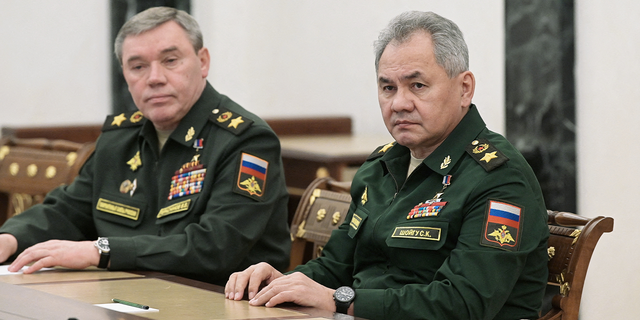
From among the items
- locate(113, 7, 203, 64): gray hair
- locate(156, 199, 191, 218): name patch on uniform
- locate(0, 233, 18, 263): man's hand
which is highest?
locate(113, 7, 203, 64): gray hair

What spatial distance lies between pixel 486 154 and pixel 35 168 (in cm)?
255

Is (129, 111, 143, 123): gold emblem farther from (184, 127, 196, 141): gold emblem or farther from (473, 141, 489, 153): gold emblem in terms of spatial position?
(473, 141, 489, 153): gold emblem

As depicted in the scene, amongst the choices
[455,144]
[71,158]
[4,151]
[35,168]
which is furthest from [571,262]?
[4,151]

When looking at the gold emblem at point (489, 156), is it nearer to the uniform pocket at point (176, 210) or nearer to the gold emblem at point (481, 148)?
the gold emblem at point (481, 148)

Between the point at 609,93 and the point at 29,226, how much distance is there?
8.15ft

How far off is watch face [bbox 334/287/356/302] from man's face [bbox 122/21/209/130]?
1.22 meters

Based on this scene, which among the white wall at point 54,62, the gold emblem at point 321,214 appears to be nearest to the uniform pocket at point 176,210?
the gold emblem at point 321,214

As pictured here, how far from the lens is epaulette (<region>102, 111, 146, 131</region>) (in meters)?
3.30

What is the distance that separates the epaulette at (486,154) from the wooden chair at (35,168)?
6.88ft

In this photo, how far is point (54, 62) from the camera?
5.64 meters

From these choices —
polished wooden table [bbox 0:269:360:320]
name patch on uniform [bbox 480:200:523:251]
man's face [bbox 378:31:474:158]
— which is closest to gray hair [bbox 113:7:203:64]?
polished wooden table [bbox 0:269:360:320]

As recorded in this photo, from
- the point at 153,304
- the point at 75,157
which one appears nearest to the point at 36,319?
the point at 153,304

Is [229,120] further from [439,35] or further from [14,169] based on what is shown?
[14,169]

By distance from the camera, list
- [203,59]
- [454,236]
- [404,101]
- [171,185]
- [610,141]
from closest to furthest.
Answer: [454,236], [404,101], [171,185], [203,59], [610,141]
